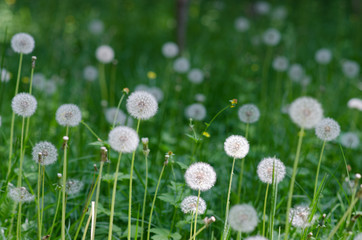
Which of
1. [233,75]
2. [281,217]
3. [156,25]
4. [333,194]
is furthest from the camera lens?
[156,25]

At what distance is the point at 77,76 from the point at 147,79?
2.65 feet

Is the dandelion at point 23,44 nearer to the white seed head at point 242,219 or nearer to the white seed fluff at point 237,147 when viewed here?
the white seed fluff at point 237,147

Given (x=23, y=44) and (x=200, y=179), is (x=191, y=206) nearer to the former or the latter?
(x=200, y=179)

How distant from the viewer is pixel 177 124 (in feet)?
11.0

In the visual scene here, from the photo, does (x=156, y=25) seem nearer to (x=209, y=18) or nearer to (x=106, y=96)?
(x=209, y=18)

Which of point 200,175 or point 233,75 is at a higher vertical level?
point 233,75

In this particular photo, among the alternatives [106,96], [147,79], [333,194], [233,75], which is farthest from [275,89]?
[333,194]

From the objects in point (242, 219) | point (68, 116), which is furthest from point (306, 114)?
point (68, 116)

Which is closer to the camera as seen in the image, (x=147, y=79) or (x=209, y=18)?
(x=147, y=79)

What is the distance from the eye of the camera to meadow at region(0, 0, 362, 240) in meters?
1.53

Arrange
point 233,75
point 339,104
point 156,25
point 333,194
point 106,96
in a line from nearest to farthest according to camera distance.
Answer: point 333,194 < point 106,96 < point 339,104 < point 233,75 < point 156,25

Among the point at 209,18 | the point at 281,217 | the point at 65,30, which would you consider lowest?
the point at 281,217

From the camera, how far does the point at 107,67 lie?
4.60m

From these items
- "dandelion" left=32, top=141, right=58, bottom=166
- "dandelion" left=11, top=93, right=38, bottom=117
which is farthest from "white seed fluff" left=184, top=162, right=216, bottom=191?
"dandelion" left=11, top=93, right=38, bottom=117
